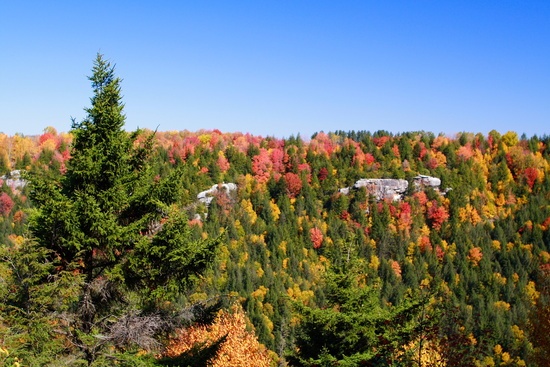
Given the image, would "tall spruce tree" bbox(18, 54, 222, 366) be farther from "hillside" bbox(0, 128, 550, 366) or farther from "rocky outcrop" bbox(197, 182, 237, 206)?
"rocky outcrop" bbox(197, 182, 237, 206)

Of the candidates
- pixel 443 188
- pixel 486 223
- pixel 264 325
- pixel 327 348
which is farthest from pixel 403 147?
pixel 327 348

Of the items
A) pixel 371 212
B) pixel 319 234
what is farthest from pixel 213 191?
pixel 371 212

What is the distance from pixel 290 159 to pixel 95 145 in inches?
5135

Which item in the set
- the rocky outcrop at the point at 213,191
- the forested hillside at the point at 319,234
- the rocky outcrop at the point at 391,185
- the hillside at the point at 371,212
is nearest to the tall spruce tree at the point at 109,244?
the forested hillside at the point at 319,234

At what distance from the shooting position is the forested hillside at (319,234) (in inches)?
391

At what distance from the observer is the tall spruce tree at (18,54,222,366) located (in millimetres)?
9734

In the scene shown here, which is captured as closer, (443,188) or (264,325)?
(264,325)

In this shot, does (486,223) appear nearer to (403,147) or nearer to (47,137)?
(403,147)

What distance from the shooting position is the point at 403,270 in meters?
108

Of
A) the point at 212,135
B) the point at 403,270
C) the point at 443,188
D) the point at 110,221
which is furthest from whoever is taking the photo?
the point at 212,135

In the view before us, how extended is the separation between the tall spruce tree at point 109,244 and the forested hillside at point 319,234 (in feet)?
0.20

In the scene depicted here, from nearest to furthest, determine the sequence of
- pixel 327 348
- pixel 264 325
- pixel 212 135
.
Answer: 1. pixel 327 348
2. pixel 264 325
3. pixel 212 135

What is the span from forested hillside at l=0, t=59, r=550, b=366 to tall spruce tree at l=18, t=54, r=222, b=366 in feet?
0.20

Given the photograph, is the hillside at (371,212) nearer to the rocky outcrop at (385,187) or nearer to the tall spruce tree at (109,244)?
the rocky outcrop at (385,187)
